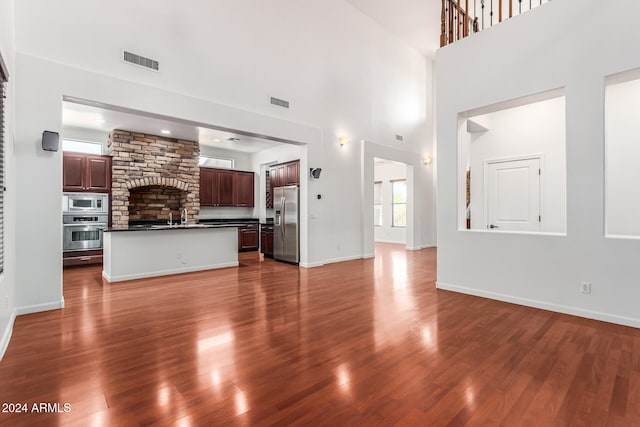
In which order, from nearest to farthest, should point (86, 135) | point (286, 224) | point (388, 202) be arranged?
point (286, 224), point (86, 135), point (388, 202)

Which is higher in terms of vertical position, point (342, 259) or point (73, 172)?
point (73, 172)

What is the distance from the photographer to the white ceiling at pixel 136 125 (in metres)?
5.89

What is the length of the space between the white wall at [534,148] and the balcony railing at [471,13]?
1.54 m

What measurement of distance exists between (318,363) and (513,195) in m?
4.62

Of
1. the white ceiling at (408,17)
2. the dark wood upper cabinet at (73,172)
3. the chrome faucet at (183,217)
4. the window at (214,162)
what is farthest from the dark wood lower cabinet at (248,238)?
the white ceiling at (408,17)

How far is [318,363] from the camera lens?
2.39m

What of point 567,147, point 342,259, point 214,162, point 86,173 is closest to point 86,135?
point 86,173

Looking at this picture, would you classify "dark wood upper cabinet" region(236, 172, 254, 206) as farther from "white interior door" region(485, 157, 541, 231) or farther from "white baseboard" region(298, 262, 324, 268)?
"white interior door" region(485, 157, 541, 231)

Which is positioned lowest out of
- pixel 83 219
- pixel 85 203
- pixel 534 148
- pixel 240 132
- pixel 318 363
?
pixel 318 363

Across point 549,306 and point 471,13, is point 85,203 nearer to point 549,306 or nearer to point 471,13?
point 549,306

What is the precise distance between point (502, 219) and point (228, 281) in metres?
4.80

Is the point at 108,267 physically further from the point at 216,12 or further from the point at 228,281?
the point at 216,12

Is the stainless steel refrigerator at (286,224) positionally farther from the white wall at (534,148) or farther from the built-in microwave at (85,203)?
the built-in microwave at (85,203)

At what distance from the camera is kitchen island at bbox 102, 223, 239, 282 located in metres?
5.22
